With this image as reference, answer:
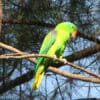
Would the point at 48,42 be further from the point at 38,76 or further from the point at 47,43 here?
the point at 38,76

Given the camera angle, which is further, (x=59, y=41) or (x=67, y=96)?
(x=67, y=96)

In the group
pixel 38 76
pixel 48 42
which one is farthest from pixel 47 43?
pixel 38 76

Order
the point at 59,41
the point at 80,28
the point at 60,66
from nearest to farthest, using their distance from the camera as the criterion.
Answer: the point at 59,41
the point at 60,66
the point at 80,28

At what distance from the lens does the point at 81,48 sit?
1.60 metres

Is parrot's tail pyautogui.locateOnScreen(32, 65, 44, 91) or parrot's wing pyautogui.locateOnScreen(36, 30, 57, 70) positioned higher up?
parrot's wing pyautogui.locateOnScreen(36, 30, 57, 70)

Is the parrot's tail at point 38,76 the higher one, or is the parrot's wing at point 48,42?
the parrot's wing at point 48,42

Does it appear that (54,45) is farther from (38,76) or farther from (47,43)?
(38,76)

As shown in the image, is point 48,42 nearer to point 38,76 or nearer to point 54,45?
point 54,45

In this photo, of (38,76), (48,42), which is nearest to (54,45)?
(48,42)

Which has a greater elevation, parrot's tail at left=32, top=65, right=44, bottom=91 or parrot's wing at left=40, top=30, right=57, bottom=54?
parrot's wing at left=40, top=30, right=57, bottom=54

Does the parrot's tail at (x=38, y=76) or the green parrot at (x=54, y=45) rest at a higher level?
the green parrot at (x=54, y=45)

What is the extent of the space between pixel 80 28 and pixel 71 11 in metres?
0.08

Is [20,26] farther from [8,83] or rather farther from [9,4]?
[8,83]

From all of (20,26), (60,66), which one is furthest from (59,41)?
(20,26)
